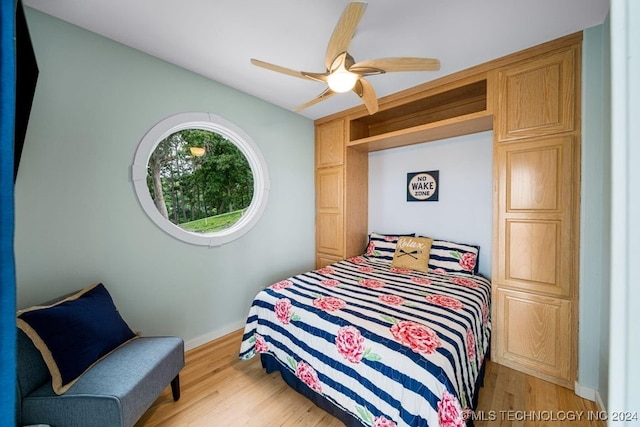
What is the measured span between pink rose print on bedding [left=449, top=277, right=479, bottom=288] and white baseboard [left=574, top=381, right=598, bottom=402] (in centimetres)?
85

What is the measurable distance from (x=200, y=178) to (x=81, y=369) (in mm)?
1691

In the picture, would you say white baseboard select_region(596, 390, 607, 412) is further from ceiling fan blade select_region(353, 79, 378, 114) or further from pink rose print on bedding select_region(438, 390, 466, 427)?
ceiling fan blade select_region(353, 79, 378, 114)

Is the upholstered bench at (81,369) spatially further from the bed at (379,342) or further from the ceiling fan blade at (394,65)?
→ the ceiling fan blade at (394,65)

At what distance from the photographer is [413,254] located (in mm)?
2730

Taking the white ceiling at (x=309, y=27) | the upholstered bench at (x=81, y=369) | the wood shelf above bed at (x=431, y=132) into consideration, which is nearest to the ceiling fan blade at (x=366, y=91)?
the white ceiling at (x=309, y=27)

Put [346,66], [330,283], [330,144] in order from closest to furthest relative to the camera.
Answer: [346,66] < [330,283] < [330,144]

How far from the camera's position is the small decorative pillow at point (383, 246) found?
3029mm

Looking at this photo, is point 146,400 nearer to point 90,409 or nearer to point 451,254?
point 90,409

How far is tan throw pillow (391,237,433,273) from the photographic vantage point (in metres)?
2.67

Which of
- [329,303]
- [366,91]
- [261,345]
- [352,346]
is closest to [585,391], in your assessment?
[352,346]

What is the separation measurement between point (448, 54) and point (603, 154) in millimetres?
1274

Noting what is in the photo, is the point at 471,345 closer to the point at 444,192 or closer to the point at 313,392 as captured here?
the point at 313,392

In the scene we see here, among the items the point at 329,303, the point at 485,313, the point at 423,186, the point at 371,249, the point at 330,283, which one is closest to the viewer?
the point at 329,303

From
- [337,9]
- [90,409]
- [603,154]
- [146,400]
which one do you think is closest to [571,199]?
[603,154]
